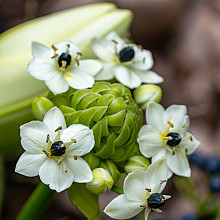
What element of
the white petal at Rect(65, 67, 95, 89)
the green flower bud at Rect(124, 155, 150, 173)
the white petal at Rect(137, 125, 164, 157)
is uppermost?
the white petal at Rect(65, 67, 95, 89)

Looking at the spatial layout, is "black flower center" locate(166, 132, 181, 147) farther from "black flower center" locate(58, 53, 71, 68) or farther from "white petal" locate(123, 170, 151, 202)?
"black flower center" locate(58, 53, 71, 68)

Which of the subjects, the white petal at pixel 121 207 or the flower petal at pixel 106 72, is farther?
the flower petal at pixel 106 72

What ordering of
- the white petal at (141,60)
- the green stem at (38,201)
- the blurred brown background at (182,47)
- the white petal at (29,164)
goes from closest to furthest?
the white petal at (29,164) → the green stem at (38,201) → the white petal at (141,60) → the blurred brown background at (182,47)

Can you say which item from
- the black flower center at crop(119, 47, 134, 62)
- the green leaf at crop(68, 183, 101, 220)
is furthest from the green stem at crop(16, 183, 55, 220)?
the black flower center at crop(119, 47, 134, 62)

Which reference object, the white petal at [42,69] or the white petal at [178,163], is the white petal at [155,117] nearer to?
the white petal at [178,163]

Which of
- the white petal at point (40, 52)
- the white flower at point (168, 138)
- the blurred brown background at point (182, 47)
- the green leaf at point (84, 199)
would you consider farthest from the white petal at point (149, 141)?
the blurred brown background at point (182, 47)

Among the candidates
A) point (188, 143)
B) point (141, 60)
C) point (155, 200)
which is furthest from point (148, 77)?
point (155, 200)

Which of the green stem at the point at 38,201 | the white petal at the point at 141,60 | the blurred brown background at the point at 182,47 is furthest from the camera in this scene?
the blurred brown background at the point at 182,47

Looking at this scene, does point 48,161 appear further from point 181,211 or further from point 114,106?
point 181,211
